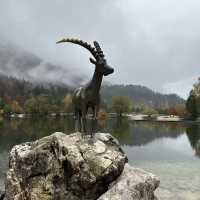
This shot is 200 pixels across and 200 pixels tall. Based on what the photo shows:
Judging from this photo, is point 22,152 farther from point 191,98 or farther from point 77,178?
point 191,98

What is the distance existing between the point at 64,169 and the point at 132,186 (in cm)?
266

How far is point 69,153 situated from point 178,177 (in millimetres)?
12931

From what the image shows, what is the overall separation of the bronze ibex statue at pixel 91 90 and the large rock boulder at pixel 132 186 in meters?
3.13

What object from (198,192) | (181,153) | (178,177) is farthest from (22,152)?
(181,153)

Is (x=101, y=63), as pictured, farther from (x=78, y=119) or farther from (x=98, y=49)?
(x=78, y=119)

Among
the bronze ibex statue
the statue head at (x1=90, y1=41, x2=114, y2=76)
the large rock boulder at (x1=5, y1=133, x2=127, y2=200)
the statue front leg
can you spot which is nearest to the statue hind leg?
the bronze ibex statue

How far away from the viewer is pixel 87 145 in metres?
12.5

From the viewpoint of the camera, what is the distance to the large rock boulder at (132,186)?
36.0 feet

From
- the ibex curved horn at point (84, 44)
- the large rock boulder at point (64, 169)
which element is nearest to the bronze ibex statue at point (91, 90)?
the ibex curved horn at point (84, 44)

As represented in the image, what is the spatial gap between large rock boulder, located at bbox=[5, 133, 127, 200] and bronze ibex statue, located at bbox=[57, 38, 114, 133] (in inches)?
64.3

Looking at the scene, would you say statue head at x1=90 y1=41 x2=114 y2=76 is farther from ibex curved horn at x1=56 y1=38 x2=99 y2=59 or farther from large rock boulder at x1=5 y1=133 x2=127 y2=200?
large rock boulder at x1=5 y1=133 x2=127 y2=200

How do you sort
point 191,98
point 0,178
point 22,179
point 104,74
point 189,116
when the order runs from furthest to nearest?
1. point 189,116
2. point 191,98
3. point 0,178
4. point 104,74
5. point 22,179

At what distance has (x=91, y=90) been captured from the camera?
1395 cm

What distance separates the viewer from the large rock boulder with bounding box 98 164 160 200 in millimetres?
10961
